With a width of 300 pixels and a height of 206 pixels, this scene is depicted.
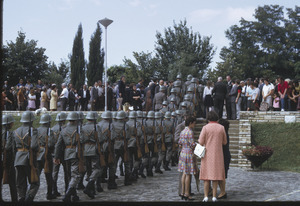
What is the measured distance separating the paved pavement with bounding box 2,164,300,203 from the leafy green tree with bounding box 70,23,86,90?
36635 mm

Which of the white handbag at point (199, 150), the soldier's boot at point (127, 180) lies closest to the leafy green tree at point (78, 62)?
the soldier's boot at point (127, 180)

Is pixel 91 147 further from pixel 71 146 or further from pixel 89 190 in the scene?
pixel 89 190

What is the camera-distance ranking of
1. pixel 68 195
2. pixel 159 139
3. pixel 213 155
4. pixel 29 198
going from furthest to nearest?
pixel 159 139 → pixel 68 195 → pixel 213 155 → pixel 29 198

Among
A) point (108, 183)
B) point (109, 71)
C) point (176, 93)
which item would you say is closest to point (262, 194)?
point (108, 183)

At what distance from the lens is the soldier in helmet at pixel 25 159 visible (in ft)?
28.8

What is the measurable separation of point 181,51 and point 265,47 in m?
9.21

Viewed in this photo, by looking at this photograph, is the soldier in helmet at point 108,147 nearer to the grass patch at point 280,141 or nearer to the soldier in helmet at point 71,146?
the soldier in helmet at point 71,146

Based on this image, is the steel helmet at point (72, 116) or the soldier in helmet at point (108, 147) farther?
the soldier in helmet at point (108, 147)

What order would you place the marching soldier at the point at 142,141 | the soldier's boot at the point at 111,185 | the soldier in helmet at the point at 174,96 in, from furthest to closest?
the soldier in helmet at the point at 174,96
the marching soldier at the point at 142,141
the soldier's boot at the point at 111,185

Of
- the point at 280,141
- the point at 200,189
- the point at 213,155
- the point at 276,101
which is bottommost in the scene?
the point at 200,189

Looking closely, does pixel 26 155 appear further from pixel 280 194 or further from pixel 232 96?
pixel 232 96

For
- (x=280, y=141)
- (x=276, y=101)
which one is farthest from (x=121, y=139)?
(x=276, y=101)

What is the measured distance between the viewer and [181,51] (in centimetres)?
4759

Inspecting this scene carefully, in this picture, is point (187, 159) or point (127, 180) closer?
point (187, 159)
